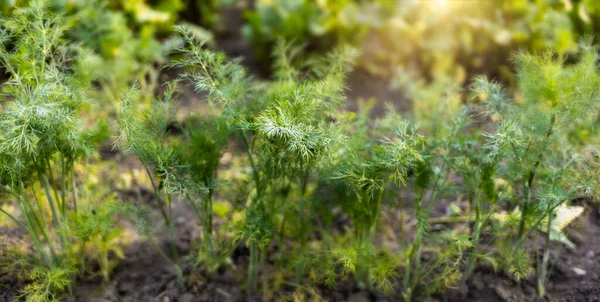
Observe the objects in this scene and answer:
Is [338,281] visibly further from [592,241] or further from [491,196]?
[592,241]

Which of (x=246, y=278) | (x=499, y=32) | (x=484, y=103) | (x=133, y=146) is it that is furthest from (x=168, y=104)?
(x=499, y=32)

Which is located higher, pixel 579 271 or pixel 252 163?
pixel 252 163

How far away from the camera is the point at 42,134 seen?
1918mm

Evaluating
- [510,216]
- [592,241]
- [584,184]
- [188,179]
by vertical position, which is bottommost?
[592,241]

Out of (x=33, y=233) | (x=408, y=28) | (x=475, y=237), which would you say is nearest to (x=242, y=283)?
(x=33, y=233)

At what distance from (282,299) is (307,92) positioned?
0.88 meters

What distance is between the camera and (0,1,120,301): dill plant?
73.7 inches

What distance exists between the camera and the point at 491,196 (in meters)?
2.19

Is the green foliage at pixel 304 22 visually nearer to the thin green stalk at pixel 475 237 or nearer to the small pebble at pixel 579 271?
the thin green stalk at pixel 475 237

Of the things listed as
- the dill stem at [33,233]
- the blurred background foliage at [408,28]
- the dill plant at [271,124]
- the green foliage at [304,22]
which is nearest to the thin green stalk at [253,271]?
the dill plant at [271,124]

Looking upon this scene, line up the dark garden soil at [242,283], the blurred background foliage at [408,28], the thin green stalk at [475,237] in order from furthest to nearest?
1. the blurred background foliage at [408,28]
2. the dark garden soil at [242,283]
3. the thin green stalk at [475,237]

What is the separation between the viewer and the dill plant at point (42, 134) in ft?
6.15

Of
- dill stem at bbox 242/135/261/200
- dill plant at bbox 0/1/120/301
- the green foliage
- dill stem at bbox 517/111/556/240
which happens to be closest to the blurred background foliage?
the green foliage

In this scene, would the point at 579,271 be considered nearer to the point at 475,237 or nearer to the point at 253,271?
the point at 475,237
